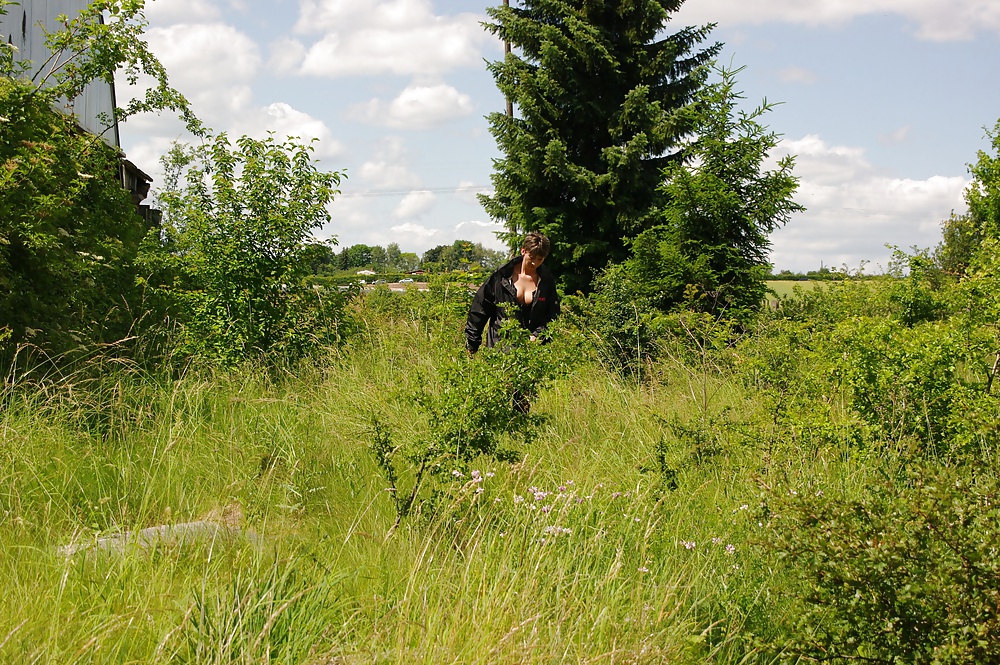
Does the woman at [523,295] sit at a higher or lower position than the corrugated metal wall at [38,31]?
lower

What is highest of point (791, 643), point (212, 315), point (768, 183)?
point (768, 183)

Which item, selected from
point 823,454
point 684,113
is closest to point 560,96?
point 684,113

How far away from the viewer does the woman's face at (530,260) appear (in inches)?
269

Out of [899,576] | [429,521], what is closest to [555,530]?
[429,521]

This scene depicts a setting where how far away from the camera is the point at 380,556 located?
3.53 m

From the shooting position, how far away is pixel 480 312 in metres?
6.91

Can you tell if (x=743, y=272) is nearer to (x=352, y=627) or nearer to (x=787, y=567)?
(x=787, y=567)

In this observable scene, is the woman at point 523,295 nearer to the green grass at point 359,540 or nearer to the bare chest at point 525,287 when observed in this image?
the bare chest at point 525,287

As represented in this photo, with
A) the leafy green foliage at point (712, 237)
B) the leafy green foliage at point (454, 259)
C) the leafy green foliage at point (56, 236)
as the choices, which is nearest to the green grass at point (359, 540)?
the leafy green foliage at point (56, 236)

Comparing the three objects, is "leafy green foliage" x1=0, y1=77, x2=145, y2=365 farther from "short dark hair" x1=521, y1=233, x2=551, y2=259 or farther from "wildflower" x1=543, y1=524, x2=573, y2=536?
"wildflower" x1=543, y1=524, x2=573, y2=536

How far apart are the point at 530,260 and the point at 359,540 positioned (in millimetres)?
3492

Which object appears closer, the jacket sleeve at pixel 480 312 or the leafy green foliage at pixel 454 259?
the jacket sleeve at pixel 480 312

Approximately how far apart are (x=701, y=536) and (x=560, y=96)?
12094mm

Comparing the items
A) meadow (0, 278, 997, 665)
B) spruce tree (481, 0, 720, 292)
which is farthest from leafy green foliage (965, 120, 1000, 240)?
meadow (0, 278, 997, 665)
